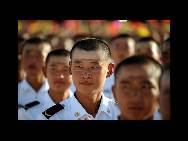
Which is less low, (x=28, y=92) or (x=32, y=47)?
(x=32, y=47)

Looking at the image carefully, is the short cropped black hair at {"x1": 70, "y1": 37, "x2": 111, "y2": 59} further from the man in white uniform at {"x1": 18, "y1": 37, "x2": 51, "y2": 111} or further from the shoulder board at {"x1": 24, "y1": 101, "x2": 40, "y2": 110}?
the man in white uniform at {"x1": 18, "y1": 37, "x2": 51, "y2": 111}

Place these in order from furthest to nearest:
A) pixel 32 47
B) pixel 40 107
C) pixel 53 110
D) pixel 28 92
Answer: pixel 32 47, pixel 28 92, pixel 40 107, pixel 53 110

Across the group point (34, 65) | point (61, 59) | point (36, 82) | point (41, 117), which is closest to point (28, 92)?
point (36, 82)

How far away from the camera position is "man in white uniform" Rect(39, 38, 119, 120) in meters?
3.40

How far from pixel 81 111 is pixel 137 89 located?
444mm

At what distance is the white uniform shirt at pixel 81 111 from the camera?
340cm

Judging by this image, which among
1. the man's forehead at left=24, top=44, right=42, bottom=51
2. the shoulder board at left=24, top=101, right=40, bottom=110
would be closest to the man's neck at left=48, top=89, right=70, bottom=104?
the shoulder board at left=24, top=101, right=40, bottom=110

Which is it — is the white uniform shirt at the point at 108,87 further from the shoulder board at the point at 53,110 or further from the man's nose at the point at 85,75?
the shoulder board at the point at 53,110

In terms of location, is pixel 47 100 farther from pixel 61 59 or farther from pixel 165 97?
pixel 165 97

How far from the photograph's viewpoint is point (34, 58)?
13.8 ft

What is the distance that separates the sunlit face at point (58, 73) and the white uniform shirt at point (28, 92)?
0.22 metres
